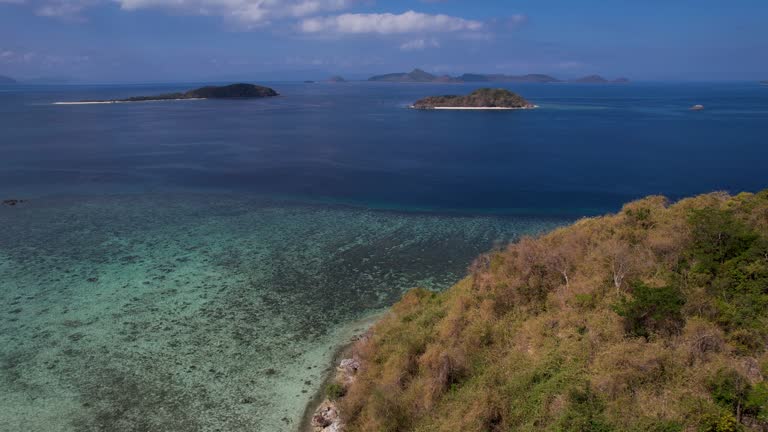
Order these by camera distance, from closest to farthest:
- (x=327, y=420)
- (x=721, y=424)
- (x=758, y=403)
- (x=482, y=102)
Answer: (x=721, y=424), (x=758, y=403), (x=327, y=420), (x=482, y=102)

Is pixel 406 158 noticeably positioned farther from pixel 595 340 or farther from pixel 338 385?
pixel 595 340

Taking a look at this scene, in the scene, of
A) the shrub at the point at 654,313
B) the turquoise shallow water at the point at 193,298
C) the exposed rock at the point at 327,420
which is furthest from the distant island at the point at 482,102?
the shrub at the point at 654,313

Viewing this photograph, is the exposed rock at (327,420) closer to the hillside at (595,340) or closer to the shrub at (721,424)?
the hillside at (595,340)

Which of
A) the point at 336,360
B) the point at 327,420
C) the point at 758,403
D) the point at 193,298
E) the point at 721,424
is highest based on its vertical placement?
the point at 758,403

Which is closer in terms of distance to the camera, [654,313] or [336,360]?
[654,313]

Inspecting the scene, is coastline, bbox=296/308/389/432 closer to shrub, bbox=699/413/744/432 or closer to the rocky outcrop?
the rocky outcrop

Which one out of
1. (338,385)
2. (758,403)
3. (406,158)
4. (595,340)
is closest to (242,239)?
(338,385)
